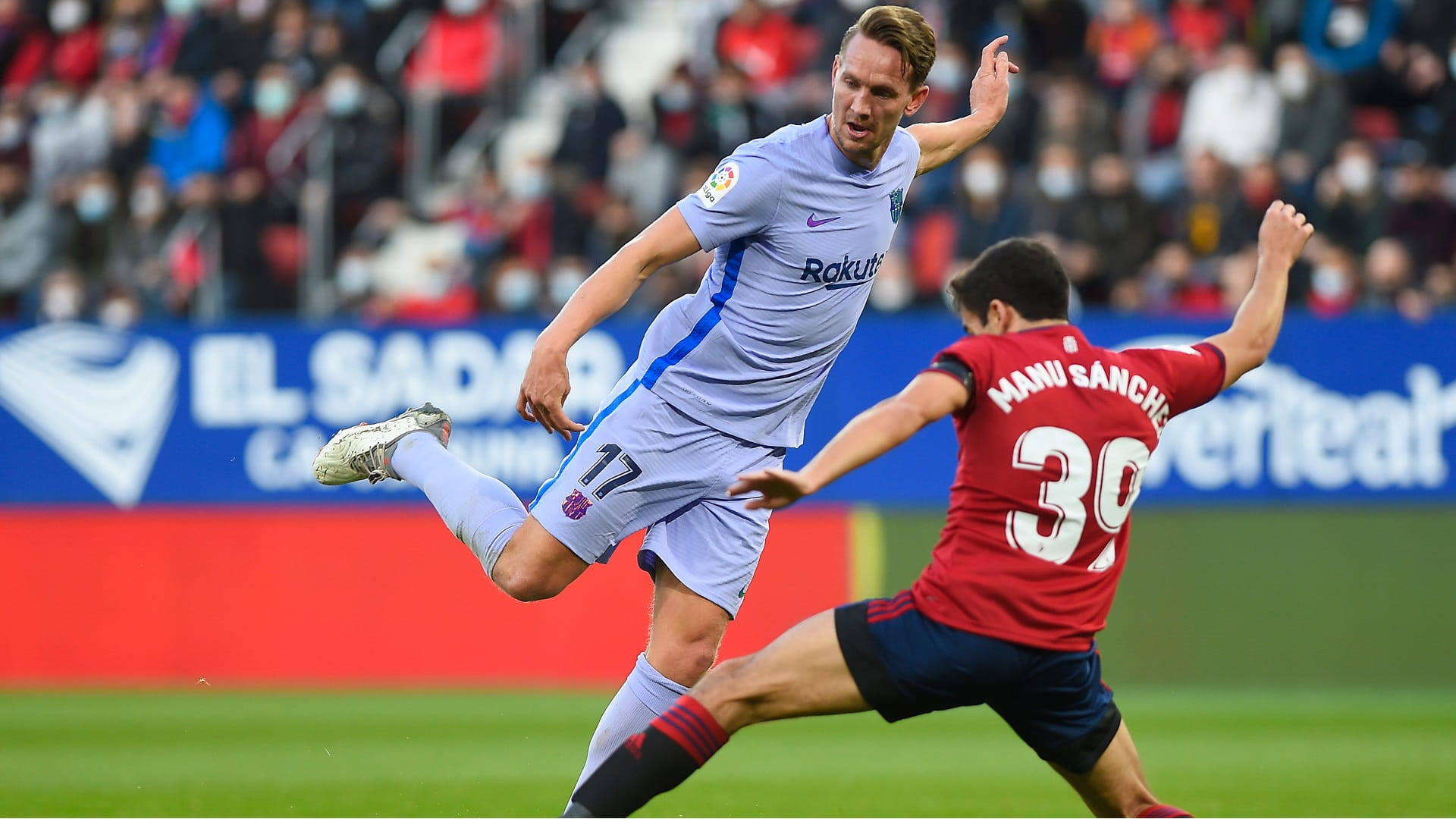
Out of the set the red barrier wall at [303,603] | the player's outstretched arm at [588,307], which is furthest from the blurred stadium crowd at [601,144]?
the player's outstretched arm at [588,307]

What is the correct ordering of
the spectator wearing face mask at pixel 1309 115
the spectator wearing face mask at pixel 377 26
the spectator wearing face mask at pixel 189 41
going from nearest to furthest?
the spectator wearing face mask at pixel 1309 115 → the spectator wearing face mask at pixel 377 26 → the spectator wearing face mask at pixel 189 41

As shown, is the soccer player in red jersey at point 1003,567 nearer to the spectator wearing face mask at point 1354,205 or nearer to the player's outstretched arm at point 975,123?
the player's outstretched arm at point 975,123

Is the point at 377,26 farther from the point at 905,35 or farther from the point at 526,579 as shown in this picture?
the point at 905,35

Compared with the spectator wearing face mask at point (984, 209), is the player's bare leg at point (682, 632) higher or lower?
lower

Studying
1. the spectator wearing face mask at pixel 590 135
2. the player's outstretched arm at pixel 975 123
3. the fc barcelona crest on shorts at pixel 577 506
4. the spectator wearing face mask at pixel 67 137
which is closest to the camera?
the fc barcelona crest on shorts at pixel 577 506

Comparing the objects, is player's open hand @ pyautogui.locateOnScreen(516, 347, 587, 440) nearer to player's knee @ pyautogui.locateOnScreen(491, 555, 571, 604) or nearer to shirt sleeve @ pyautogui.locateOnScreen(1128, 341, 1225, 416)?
player's knee @ pyautogui.locateOnScreen(491, 555, 571, 604)

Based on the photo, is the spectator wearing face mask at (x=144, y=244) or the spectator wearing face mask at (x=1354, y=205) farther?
the spectator wearing face mask at (x=144, y=244)

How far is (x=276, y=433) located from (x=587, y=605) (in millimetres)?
2655

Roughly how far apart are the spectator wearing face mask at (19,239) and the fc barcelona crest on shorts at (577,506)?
11.2 meters

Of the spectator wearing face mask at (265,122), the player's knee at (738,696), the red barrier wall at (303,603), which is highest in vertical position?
the player's knee at (738,696)

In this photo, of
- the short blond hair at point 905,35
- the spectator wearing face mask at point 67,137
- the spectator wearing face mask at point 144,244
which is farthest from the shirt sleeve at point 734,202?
the spectator wearing face mask at point 67,137

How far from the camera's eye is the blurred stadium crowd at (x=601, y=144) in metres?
14.0

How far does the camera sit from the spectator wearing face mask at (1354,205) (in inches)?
542

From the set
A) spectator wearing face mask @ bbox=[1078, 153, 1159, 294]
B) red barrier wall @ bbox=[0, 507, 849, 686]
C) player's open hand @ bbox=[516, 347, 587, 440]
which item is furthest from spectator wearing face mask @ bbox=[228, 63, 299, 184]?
player's open hand @ bbox=[516, 347, 587, 440]
